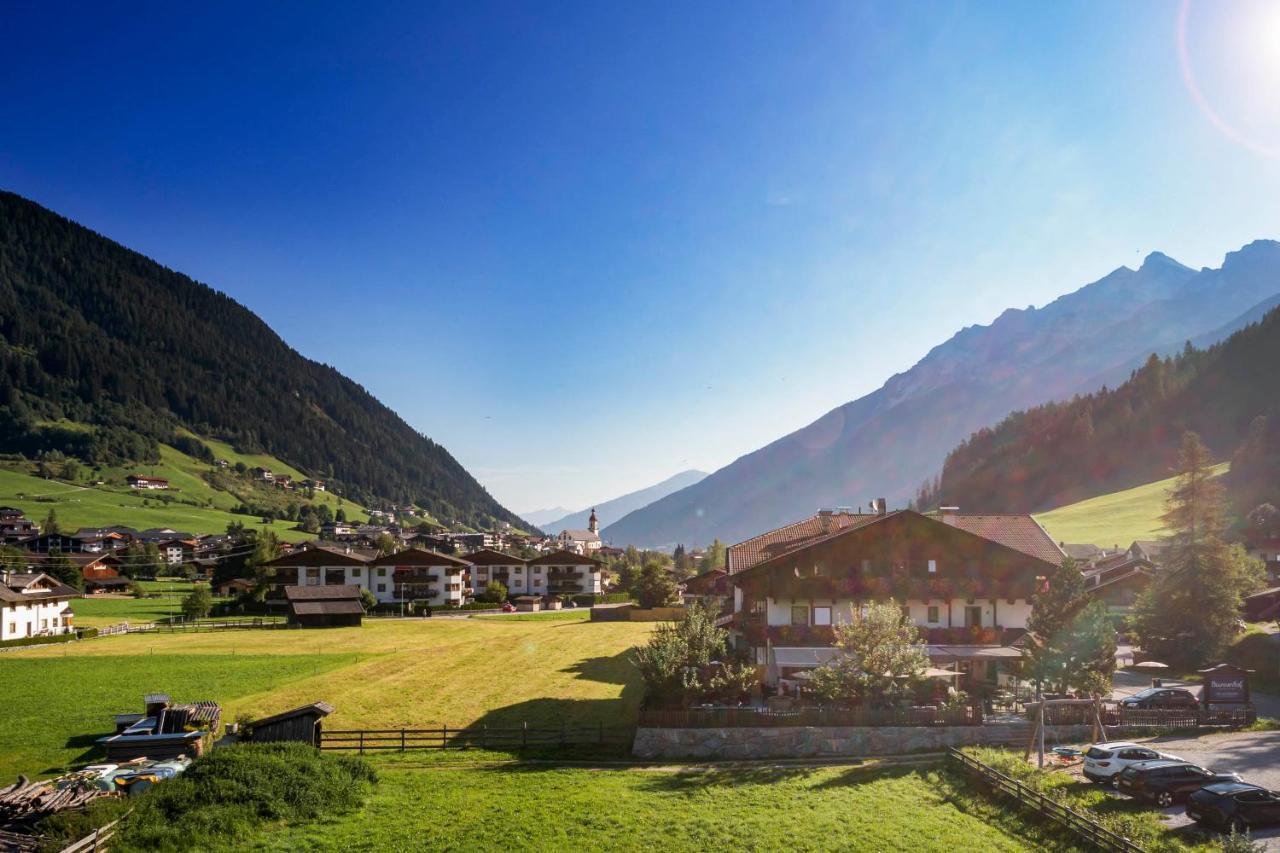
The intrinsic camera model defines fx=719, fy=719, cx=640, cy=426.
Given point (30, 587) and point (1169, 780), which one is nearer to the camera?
point (1169, 780)

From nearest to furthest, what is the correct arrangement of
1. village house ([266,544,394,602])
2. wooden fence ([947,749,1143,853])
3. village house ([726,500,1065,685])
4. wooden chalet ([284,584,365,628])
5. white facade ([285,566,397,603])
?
wooden fence ([947,749,1143,853]) < village house ([726,500,1065,685]) < wooden chalet ([284,584,365,628]) < village house ([266,544,394,602]) < white facade ([285,566,397,603])

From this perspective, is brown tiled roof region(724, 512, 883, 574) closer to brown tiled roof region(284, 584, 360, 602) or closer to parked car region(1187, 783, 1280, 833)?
parked car region(1187, 783, 1280, 833)

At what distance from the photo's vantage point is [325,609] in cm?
8850

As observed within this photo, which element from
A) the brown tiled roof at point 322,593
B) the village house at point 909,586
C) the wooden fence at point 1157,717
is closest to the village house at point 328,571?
the brown tiled roof at point 322,593

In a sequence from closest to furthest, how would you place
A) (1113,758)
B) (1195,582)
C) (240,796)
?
(240,796) → (1113,758) → (1195,582)

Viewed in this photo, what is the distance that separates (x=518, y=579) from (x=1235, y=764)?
11189 centimetres

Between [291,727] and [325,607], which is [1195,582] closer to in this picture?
[291,727]

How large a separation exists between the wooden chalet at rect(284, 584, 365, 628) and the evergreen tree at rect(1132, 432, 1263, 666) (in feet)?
269

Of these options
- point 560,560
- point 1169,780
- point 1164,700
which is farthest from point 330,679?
point 560,560

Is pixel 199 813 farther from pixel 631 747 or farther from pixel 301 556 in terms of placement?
pixel 301 556

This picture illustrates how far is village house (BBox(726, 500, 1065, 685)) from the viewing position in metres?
43.3

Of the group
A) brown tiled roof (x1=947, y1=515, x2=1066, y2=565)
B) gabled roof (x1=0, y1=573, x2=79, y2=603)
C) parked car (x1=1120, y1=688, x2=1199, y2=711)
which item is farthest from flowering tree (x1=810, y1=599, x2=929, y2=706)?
gabled roof (x1=0, y1=573, x2=79, y2=603)

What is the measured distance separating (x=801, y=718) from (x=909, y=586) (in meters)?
13.7

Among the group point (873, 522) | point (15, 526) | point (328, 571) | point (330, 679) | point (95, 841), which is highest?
point (15, 526)
